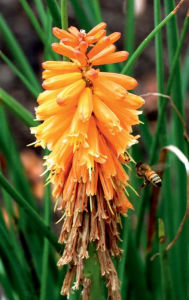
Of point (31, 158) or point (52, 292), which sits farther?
point (31, 158)

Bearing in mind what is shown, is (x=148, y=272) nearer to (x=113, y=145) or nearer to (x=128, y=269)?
(x=128, y=269)

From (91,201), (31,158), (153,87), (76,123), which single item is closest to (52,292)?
(91,201)

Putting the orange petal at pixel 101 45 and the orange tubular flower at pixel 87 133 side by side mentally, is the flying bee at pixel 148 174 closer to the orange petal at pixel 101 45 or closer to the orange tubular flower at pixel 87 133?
the orange tubular flower at pixel 87 133

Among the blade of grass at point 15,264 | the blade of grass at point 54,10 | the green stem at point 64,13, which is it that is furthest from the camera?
the blade of grass at point 15,264

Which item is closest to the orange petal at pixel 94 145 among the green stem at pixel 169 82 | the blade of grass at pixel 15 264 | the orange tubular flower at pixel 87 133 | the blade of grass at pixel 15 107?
the orange tubular flower at pixel 87 133

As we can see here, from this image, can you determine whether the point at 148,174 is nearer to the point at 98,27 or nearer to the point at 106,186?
the point at 106,186

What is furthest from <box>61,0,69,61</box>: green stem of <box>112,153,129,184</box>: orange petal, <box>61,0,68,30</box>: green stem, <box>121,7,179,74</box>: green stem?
<box>112,153,129,184</box>: orange petal

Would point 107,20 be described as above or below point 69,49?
above

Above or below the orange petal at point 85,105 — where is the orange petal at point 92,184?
below
